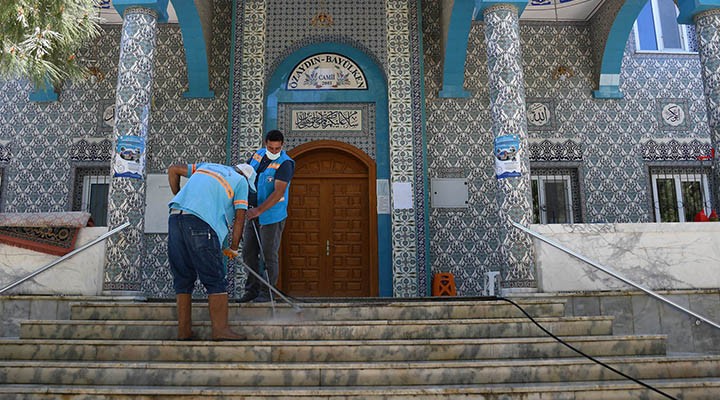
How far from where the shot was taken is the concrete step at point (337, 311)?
4410 millimetres

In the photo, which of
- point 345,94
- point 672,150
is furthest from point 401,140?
point 672,150

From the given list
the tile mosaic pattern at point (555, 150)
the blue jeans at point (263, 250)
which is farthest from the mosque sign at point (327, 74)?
the blue jeans at point (263, 250)

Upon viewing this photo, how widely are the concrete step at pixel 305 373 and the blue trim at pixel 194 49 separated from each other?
5869 mm

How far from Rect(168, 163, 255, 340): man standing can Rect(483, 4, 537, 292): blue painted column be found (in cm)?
298

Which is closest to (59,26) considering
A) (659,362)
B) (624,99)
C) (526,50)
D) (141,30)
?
(141,30)

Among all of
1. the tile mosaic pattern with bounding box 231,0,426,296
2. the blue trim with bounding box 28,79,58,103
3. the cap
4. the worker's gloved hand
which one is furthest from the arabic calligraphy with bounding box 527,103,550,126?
the blue trim with bounding box 28,79,58,103

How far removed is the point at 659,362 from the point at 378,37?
642 centimetres

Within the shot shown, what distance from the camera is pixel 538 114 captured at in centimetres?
903

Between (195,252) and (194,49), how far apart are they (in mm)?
5520

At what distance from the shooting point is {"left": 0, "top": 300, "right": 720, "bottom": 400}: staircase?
3133 mm

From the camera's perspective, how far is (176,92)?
884cm

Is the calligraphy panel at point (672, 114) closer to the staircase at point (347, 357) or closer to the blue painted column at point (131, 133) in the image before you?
the staircase at point (347, 357)

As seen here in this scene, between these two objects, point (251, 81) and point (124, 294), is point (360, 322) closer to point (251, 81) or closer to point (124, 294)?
point (124, 294)

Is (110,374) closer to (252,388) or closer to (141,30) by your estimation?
(252,388)
